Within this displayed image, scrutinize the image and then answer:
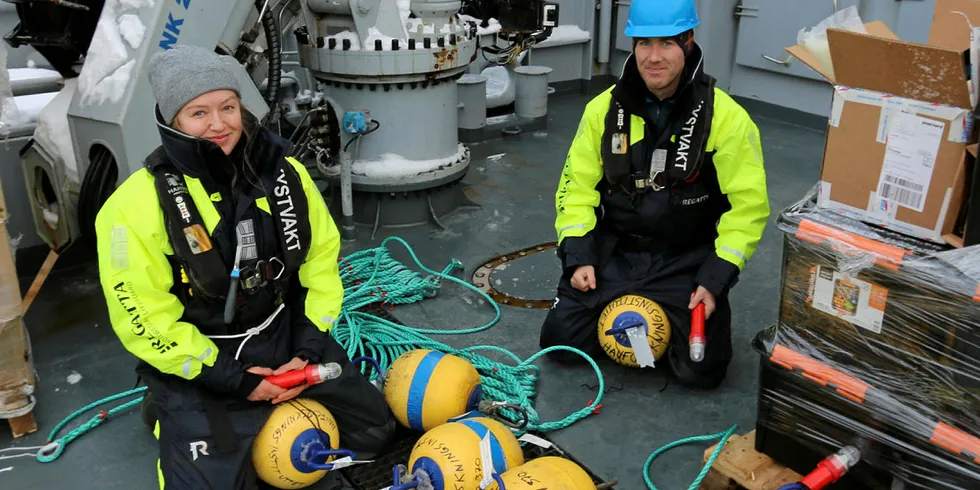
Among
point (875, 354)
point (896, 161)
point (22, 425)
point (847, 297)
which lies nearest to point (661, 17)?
point (896, 161)

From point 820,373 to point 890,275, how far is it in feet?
1.05

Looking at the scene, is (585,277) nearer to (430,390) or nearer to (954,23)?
(430,390)

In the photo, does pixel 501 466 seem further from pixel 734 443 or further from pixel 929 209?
pixel 929 209

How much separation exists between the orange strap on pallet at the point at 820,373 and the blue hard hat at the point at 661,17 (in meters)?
1.13

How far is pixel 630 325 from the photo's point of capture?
289 centimetres

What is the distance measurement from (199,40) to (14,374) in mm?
1311

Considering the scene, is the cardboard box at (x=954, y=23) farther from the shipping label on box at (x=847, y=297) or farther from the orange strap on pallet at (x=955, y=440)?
the orange strap on pallet at (x=955, y=440)

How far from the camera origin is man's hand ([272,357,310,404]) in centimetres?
242

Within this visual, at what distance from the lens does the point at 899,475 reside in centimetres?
199

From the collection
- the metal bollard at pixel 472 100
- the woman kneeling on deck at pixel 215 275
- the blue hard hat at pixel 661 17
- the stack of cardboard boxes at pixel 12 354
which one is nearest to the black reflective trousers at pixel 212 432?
the woman kneeling on deck at pixel 215 275

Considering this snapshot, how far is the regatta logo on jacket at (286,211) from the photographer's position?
7.97 ft

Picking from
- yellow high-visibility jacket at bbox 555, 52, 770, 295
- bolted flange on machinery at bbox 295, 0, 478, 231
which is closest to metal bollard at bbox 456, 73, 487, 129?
bolted flange on machinery at bbox 295, 0, 478, 231

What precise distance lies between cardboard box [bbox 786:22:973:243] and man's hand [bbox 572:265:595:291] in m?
1.11

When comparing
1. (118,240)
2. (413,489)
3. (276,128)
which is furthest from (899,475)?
(276,128)
